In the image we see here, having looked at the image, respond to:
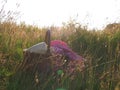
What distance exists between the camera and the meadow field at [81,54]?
10.6ft

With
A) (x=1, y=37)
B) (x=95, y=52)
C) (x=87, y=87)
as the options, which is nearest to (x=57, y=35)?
(x=95, y=52)

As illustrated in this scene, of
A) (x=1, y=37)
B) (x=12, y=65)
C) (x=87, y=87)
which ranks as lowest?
(x=87, y=87)

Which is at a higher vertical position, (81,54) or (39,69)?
(81,54)

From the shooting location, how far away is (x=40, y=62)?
11.7ft

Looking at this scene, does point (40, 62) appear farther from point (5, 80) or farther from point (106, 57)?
point (106, 57)

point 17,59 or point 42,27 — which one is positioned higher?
point 42,27

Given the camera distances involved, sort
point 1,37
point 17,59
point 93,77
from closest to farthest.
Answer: point 93,77 → point 17,59 → point 1,37

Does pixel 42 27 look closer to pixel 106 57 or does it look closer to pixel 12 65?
pixel 106 57

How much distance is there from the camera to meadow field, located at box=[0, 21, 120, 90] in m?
3.24

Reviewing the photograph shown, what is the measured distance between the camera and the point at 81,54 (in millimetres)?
4504

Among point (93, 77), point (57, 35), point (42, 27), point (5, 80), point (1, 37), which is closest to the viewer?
point (5, 80)

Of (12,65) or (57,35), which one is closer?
(12,65)

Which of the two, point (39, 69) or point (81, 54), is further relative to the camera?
point (81, 54)

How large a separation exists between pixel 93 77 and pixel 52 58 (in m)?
0.49
